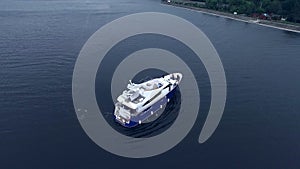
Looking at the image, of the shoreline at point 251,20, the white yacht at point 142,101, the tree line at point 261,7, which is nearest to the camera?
the white yacht at point 142,101

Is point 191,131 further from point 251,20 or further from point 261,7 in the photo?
point 261,7

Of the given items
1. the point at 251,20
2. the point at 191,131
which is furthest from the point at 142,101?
the point at 251,20

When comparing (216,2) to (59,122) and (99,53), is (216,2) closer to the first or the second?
(99,53)

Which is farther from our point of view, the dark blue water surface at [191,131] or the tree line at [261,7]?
the tree line at [261,7]

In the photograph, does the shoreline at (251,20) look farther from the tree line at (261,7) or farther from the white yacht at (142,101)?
the white yacht at (142,101)

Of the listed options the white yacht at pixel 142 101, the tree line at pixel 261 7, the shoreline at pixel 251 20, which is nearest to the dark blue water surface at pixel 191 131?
the shoreline at pixel 251 20
